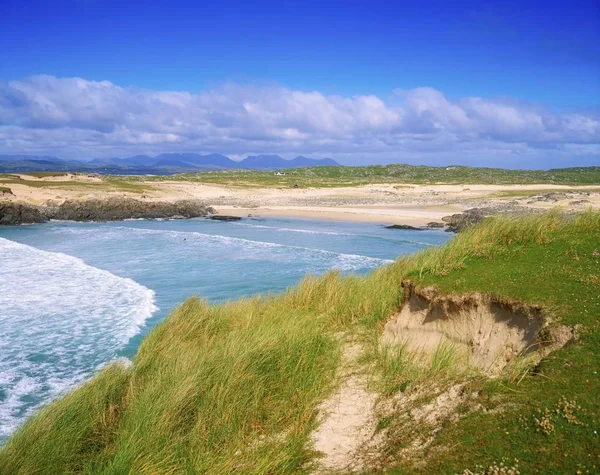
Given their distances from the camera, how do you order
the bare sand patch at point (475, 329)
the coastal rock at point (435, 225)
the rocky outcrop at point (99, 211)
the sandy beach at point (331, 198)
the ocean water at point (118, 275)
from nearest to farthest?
the bare sand patch at point (475, 329)
the ocean water at point (118, 275)
the coastal rock at point (435, 225)
the rocky outcrop at point (99, 211)
the sandy beach at point (331, 198)

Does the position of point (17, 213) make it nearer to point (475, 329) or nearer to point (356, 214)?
point (356, 214)

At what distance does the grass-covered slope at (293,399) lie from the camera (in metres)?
4.36

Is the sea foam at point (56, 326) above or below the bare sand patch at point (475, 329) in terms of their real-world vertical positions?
below

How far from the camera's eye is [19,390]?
845 centimetres

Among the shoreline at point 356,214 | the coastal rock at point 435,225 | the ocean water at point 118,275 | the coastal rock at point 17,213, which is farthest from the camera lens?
the coastal rock at point 17,213

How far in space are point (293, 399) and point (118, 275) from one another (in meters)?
14.3

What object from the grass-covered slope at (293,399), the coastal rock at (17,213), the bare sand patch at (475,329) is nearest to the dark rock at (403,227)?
the grass-covered slope at (293,399)

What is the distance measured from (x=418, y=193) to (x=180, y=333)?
5632 centimetres

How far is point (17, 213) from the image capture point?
3994cm

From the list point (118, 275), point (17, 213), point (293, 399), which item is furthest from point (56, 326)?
point (17, 213)

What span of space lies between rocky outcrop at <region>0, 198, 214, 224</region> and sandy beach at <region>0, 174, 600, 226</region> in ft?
11.6

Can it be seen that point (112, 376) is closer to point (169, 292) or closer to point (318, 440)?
point (318, 440)

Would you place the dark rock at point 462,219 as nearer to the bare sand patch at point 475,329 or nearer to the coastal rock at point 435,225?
the coastal rock at point 435,225

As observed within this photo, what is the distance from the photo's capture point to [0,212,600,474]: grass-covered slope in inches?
171
